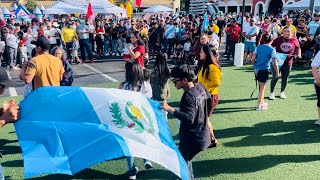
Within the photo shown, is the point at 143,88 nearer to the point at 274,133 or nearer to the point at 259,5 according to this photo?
the point at 274,133

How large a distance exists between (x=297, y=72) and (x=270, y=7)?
4492 cm

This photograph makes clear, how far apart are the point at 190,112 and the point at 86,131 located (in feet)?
3.65

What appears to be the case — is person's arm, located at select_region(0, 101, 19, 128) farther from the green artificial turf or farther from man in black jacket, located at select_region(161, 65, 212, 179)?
the green artificial turf

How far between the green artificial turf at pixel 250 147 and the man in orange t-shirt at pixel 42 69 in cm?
131

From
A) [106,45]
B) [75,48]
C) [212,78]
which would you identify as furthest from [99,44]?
[212,78]

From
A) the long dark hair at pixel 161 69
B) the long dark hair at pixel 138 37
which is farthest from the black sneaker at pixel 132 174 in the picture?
the long dark hair at pixel 138 37

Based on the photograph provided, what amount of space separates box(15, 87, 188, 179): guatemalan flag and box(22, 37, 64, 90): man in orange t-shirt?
4.91 feet

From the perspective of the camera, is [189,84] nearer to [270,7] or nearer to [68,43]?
[68,43]

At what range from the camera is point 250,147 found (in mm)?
5699

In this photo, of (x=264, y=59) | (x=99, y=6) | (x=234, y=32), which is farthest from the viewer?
(x=99, y=6)

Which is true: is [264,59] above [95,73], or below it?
above

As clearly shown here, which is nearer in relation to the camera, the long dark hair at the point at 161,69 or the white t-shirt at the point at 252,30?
the long dark hair at the point at 161,69

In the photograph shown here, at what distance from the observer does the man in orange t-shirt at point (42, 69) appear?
486 cm

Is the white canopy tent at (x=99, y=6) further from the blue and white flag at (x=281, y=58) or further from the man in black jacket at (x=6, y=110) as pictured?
the man in black jacket at (x=6, y=110)
